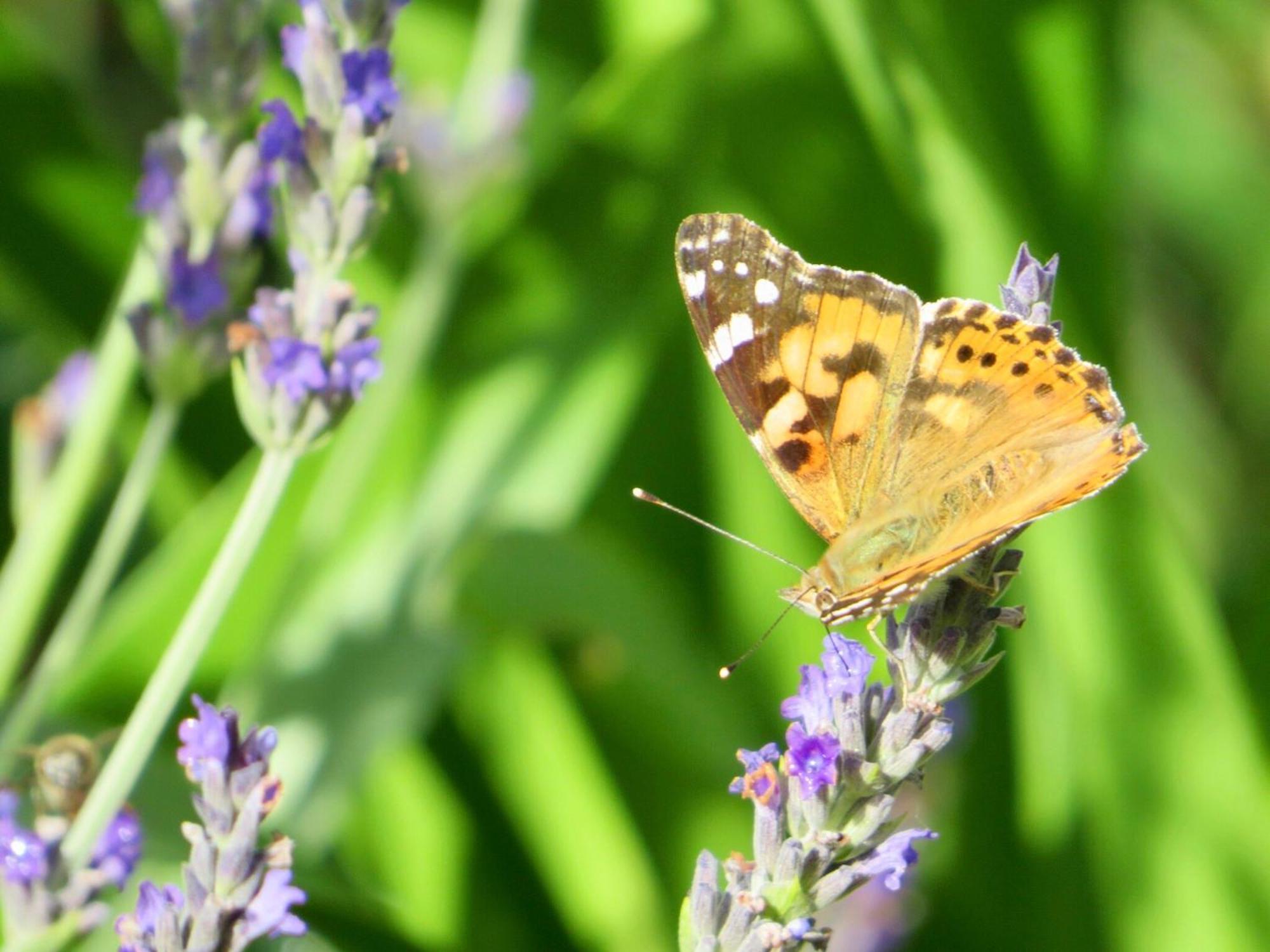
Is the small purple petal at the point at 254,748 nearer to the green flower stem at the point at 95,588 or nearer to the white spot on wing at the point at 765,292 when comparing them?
the green flower stem at the point at 95,588

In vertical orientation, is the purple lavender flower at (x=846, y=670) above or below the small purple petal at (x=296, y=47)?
below

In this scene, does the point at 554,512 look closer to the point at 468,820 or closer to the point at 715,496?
the point at 715,496

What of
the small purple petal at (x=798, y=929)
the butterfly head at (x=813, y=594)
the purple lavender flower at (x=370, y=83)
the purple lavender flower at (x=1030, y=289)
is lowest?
the small purple petal at (x=798, y=929)

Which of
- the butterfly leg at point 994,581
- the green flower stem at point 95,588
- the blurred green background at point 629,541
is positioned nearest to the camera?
the butterfly leg at point 994,581

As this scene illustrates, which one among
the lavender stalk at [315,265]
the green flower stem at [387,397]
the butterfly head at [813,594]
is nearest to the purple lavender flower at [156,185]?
the lavender stalk at [315,265]

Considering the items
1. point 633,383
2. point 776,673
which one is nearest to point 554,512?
point 633,383

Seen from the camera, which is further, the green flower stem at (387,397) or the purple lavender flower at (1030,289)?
the green flower stem at (387,397)

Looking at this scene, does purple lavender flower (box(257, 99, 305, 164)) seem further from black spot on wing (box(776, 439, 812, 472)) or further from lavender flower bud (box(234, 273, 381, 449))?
black spot on wing (box(776, 439, 812, 472))
